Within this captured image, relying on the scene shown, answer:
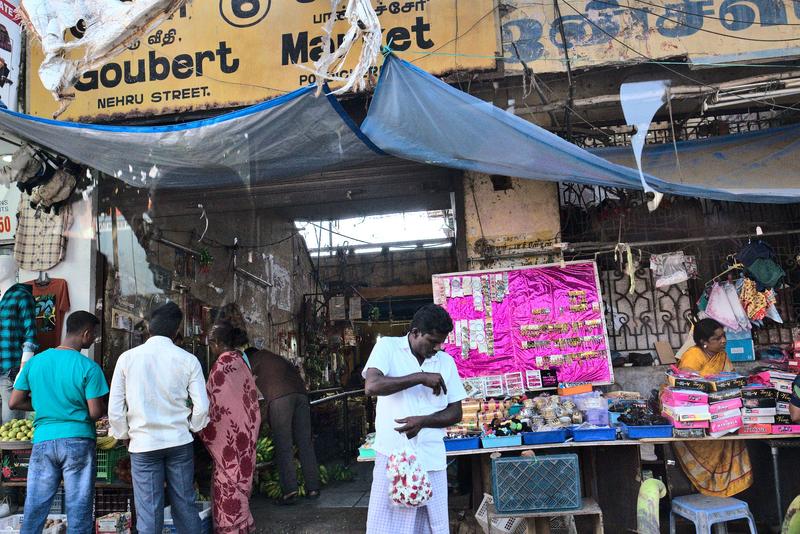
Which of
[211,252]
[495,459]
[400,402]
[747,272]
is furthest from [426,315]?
[211,252]

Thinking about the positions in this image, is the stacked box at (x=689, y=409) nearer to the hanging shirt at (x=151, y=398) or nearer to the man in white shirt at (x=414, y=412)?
the man in white shirt at (x=414, y=412)

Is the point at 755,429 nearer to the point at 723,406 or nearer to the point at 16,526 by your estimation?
the point at 723,406

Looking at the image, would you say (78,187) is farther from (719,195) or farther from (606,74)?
(719,195)

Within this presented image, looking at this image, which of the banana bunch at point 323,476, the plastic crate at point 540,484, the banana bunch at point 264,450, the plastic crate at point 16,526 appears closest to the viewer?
the plastic crate at point 540,484

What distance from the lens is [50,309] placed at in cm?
639

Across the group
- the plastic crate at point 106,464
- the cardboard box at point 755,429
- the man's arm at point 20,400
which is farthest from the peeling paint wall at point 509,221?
the man's arm at point 20,400

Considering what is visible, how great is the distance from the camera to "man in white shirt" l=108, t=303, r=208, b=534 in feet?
14.5

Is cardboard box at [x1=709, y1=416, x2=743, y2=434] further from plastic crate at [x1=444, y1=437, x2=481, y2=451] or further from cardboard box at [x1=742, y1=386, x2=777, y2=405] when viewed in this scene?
plastic crate at [x1=444, y1=437, x2=481, y2=451]

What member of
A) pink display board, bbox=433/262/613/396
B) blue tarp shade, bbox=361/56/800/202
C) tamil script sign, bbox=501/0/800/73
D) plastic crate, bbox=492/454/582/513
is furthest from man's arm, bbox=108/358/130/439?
tamil script sign, bbox=501/0/800/73

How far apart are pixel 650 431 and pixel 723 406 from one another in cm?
56

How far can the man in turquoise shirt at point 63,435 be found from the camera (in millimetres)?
4637

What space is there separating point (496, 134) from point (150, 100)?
3553mm

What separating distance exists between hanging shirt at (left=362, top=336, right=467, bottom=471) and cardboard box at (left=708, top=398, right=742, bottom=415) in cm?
232

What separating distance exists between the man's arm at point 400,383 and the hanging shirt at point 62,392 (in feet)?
8.32
